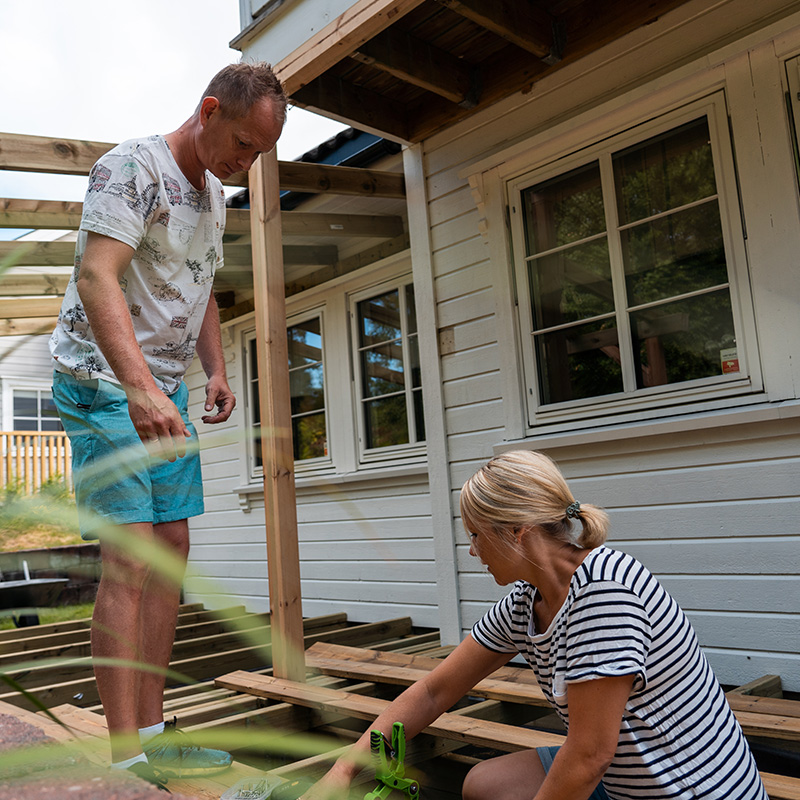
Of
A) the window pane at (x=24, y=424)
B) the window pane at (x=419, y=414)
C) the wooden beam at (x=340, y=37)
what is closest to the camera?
the wooden beam at (x=340, y=37)

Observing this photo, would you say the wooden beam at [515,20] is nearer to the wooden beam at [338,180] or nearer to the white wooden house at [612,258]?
the white wooden house at [612,258]

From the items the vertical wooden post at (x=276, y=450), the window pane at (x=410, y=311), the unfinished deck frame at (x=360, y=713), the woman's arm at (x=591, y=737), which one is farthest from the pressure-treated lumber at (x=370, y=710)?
the window pane at (x=410, y=311)

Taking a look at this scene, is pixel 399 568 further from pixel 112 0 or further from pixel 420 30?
pixel 112 0

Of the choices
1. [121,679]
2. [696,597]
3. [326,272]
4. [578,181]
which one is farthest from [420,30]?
[121,679]

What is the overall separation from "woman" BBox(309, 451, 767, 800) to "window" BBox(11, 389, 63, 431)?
12658 mm

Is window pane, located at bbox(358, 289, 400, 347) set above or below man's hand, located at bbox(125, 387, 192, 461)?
above

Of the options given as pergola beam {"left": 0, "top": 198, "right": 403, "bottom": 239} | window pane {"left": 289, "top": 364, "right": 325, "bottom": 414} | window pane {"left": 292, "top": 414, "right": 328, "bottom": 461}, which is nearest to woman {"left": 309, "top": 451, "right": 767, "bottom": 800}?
pergola beam {"left": 0, "top": 198, "right": 403, "bottom": 239}

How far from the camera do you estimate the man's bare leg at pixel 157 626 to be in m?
1.74

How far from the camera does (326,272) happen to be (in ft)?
18.7

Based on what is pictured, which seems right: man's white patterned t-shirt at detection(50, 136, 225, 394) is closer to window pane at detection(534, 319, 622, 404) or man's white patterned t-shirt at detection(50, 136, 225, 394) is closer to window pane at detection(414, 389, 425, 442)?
window pane at detection(534, 319, 622, 404)

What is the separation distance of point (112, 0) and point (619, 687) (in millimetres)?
1210

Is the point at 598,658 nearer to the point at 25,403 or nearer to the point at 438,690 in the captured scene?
the point at 438,690

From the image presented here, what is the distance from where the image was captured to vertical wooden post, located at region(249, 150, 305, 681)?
3061 millimetres

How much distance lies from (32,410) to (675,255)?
12.5 meters
